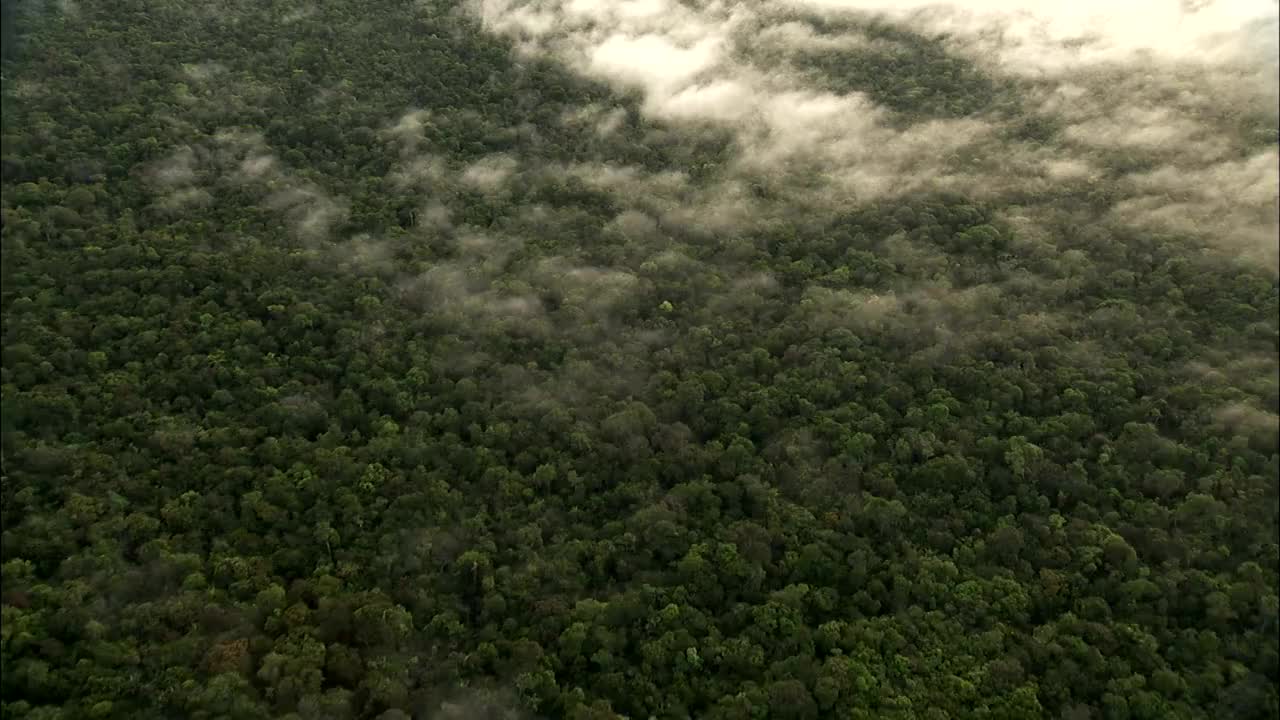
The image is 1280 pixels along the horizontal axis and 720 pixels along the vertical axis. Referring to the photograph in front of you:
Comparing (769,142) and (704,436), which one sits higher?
(769,142)

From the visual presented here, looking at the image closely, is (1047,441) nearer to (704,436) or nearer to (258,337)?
(704,436)

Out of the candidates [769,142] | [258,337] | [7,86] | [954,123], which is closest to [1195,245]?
[954,123]

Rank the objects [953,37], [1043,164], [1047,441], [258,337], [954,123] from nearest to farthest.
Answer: [1047,441] → [258,337] → [1043,164] → [954,123] → [953,37]

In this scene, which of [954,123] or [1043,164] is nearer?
[1043,164]

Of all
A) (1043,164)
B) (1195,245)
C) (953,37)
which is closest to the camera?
(1195,245)

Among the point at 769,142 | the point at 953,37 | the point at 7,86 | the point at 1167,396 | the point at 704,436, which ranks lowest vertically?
the point at 704,436

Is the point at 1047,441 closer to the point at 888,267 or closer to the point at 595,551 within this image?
the point at 888,267
